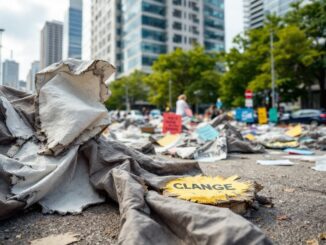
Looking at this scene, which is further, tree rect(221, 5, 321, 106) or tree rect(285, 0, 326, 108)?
tree rect(285, 0, 326, 108)

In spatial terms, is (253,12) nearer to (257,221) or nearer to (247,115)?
(247,115)

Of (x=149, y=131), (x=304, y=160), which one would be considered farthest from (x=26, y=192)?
(x=149, y=131)

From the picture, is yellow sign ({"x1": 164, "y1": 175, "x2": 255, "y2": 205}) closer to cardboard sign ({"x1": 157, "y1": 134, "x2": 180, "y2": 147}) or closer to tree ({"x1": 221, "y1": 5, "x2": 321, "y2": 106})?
cardboard sign ({"x1": 157, "y1": 134, "x2": 180, "y2": 147})

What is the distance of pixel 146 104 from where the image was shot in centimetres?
6219

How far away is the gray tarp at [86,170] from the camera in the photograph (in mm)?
1957

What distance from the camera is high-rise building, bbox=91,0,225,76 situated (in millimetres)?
61406

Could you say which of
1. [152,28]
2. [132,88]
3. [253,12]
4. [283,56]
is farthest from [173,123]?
[253,12]

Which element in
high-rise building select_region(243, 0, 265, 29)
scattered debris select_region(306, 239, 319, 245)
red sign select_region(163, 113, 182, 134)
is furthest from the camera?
high-rise building select_region(243, 0, 265, 29)

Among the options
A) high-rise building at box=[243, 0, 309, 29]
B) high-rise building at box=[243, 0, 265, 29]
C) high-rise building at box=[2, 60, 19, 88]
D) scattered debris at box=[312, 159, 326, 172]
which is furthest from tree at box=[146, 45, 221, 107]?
high-rise building at box=[243, 0, 265, 29]

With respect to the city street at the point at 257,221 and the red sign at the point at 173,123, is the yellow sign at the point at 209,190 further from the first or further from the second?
the red sign at the point at 173,123

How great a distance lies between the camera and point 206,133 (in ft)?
25.6

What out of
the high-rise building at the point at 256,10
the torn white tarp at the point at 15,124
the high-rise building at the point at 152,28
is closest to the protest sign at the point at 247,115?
the torn white tarp at the point at 15,124

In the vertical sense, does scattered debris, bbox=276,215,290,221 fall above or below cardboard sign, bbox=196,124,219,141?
below

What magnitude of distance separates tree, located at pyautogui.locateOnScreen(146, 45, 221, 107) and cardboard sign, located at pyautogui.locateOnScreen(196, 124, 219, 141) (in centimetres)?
2844
